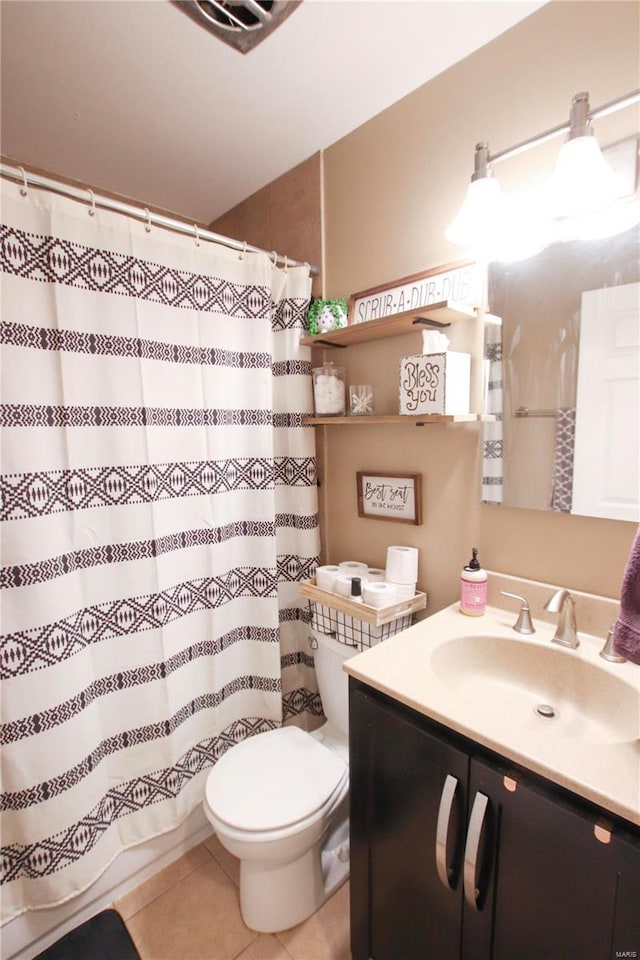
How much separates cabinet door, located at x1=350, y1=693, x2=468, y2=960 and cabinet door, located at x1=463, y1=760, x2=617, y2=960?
1.9 inches

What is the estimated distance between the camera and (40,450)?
3.76ft

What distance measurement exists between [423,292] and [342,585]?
97 centimetres

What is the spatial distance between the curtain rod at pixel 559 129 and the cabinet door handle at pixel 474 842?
142cm

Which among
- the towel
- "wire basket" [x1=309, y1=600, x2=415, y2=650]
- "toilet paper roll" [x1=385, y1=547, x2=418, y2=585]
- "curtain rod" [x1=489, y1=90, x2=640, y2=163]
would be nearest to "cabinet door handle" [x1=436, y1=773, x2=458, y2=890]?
the towel

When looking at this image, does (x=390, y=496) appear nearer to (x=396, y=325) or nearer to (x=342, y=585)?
(x=342, y=585)

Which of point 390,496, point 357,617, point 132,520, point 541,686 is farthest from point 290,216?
point 541,686

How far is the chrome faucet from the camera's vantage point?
3.54ft

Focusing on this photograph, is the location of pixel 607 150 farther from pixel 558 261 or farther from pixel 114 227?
pixel 114 227

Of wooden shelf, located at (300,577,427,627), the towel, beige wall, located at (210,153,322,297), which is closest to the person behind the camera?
the towel

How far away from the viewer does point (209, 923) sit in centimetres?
134

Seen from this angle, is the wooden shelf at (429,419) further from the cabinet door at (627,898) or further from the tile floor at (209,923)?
the tile floor at (209,923)

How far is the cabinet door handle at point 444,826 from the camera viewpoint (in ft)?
2.83

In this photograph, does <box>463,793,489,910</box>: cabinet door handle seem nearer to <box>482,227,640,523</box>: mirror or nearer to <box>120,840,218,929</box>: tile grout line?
<box>482,227,640,523</box>: mirror

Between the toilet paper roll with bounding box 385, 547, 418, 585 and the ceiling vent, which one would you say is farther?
the toilet paper roll with bounding box 385, 547, 418, 585
